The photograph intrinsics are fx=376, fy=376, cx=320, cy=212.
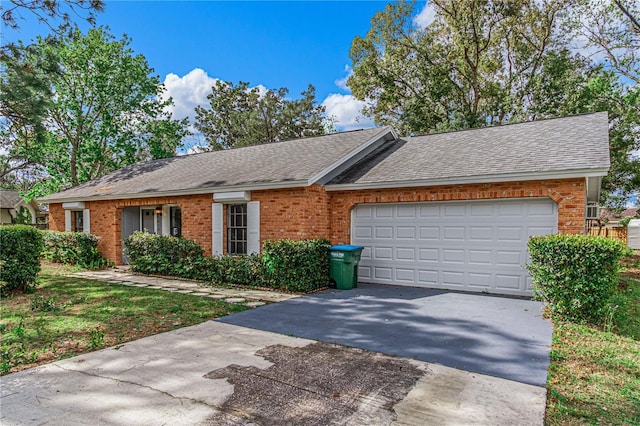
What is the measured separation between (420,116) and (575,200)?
15122 mm

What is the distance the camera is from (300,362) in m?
4.41

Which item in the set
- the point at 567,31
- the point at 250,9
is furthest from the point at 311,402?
the point at 567,31

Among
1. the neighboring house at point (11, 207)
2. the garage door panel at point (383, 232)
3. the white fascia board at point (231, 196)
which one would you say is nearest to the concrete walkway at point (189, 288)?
the white fascia board at point (231, 196)

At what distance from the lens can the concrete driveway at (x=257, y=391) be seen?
317 centimetres

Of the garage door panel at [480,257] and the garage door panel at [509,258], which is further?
the garage door panel at [480,257]

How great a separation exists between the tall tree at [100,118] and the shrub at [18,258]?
13.2 m

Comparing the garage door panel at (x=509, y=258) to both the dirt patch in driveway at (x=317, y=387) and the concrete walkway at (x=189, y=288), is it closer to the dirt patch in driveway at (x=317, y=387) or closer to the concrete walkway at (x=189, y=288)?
the concrete walkway at (x=189, y=288)

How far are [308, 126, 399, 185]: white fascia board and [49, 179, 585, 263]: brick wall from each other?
381 mm

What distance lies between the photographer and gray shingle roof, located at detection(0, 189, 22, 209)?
33612 mm

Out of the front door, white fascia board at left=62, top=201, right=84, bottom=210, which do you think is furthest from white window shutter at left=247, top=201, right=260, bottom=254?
white fascia board at left=62, top=201, right=84, bottom=210

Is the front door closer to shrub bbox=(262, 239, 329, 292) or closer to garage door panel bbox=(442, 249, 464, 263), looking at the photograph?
shrub bbox=(262, 239, 329, 292)

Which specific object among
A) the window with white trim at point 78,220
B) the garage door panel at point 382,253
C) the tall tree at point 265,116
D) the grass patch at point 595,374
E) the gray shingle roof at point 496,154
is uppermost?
the tall tree at point 265,116

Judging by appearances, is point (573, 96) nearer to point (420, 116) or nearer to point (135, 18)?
point (420, 116)

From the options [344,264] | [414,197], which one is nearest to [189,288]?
[344,264]
